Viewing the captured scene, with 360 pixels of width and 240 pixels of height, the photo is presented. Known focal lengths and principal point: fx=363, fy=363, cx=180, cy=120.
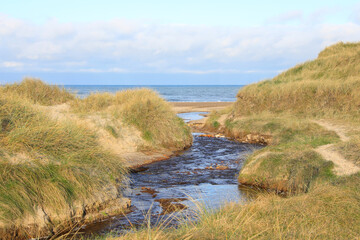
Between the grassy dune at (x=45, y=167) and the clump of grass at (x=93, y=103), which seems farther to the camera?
the clump of grass at (x=93, y=103)

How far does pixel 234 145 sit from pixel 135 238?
1258cm

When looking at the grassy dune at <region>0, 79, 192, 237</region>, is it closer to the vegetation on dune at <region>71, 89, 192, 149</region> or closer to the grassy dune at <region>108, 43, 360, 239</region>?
the grassy dune at <region>108, 43, 360, 239</region>

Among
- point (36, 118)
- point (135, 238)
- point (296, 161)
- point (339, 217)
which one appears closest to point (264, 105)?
point (296, 161)

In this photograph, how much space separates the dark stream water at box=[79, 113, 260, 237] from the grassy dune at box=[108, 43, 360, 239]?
0.83 meters

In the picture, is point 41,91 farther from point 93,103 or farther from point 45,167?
point 45,167

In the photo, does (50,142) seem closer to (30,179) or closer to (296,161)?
(30,179)

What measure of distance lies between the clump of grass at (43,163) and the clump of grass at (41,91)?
5.66m

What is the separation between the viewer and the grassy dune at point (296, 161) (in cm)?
462

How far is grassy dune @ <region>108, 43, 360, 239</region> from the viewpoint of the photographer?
4625 millimetres

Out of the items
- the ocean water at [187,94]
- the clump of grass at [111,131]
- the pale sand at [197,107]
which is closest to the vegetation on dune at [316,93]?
the ocean water at [187,94]

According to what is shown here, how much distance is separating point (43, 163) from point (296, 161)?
6.29 meters

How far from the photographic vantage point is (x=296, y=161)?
964cm

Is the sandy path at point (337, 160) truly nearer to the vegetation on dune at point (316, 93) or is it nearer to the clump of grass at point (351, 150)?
the clump of grass at point (351, 150)

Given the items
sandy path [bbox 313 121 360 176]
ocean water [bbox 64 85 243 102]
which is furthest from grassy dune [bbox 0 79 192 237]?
ocean water [bbox 64 85 243 102]
